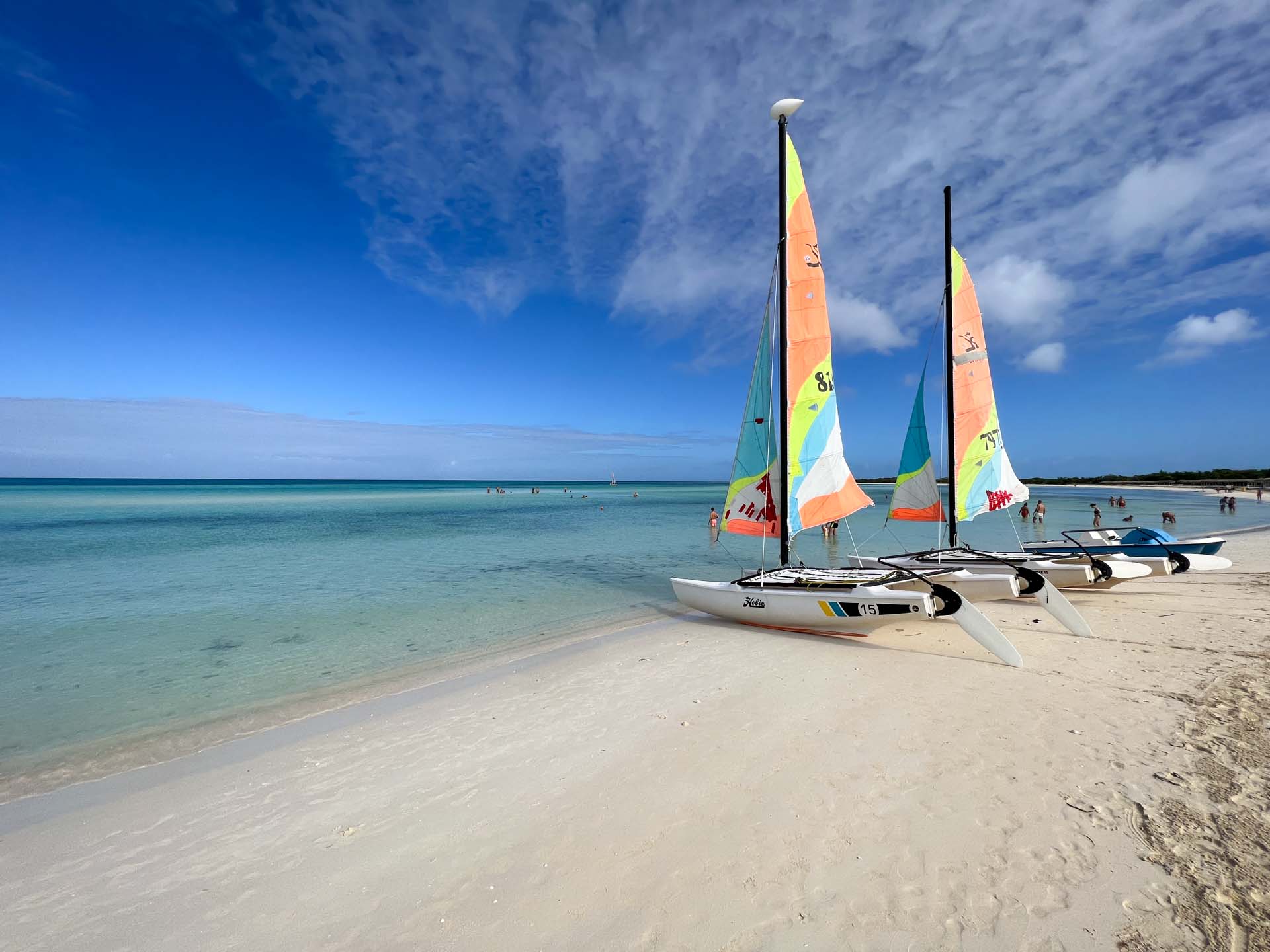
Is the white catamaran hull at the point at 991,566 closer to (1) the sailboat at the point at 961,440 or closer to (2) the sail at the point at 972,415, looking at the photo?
(1) the sailboat at the point at 961,440

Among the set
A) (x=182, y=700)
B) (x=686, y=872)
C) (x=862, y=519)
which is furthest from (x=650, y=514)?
(x=686, y=872)

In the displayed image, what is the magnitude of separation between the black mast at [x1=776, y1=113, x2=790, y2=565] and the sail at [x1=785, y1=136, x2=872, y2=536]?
0.26ft

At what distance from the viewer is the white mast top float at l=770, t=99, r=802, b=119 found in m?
10.2

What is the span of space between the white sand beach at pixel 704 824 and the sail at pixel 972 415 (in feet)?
22.3

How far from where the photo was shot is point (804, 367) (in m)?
10.0

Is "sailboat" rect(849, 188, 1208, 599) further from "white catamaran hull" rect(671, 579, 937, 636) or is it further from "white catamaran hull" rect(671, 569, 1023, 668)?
"white catamaran hull" rect(671, 579, 937, 636)

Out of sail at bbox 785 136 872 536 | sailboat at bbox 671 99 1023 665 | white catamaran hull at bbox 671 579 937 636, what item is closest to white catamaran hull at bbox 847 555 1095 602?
sailboat at bbox 671 99 1023 665

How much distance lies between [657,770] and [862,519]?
38.4 m

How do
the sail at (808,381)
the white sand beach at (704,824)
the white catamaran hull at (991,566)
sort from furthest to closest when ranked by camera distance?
the sail at (808,381)
the white catamaran hull at (991,566)
the white sand beach at (704,824)

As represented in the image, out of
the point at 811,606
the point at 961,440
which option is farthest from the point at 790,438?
the point at 961,440

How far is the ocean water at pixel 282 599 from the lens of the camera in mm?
7285

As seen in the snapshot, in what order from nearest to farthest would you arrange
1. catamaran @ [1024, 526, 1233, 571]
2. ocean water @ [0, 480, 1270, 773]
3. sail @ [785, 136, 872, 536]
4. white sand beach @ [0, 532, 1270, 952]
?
white sand beach @ [0, 532, 1270, 952], ocean water @ [0, 480, 1270, 773], sail @ [785, 136, 872, 536], catamaran @ [1024, 526, 1233, 571]

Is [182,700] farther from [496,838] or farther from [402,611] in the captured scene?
[496,838]

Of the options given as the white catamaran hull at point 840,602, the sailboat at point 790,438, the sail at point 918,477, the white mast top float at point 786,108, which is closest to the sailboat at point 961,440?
the sail at point 918,477
